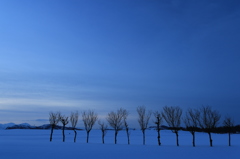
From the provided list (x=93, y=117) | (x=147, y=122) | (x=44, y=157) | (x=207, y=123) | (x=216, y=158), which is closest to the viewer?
(x=44, y=157)

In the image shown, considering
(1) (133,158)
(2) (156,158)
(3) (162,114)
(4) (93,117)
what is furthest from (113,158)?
(4) (93,117)

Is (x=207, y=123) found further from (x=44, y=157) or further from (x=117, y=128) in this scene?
(x=44, y=157)

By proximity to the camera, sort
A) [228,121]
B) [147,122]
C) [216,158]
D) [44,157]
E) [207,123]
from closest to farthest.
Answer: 1. [44,157]
2. [216,158]
3. [207,123]
4. [228,121]
5. [147,122]

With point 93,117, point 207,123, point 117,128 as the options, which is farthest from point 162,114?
point 93,117

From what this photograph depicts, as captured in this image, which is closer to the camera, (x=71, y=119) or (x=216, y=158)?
(x=216, y=158)

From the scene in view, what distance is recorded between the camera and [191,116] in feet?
115

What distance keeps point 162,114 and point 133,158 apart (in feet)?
66.5

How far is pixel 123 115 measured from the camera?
134 ft

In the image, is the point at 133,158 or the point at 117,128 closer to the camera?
the point at 133,158

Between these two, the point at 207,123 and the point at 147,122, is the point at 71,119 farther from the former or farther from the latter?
the point at 207,123

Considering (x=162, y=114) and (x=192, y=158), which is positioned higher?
(x=162, y=114)

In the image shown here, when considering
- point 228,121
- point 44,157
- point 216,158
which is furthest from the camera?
point 228,121

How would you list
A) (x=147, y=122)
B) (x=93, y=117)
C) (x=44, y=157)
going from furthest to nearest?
Answer: 1. (x=93, y=117)
2. (x=147, y=122)
3. (x=44, y=157)

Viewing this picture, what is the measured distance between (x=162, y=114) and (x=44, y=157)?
23660 millimetres
